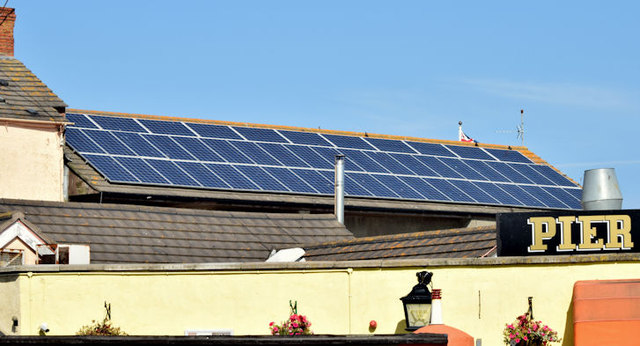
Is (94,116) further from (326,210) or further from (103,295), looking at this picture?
(103,295)

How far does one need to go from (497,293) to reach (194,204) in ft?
55.4

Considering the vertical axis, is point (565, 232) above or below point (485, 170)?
below

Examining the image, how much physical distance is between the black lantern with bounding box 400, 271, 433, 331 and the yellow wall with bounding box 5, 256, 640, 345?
40.2 inches

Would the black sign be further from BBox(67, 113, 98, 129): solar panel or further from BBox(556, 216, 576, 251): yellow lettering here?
BBox(67, 113, 98, 129): solar panel

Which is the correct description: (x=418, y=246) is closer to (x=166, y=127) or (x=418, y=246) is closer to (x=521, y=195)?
(x=166, y=127)

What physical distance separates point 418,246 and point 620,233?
7108 mm

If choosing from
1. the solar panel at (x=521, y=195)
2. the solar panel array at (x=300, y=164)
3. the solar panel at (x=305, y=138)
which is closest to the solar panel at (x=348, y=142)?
the solar panel array at (x=300, y=164)

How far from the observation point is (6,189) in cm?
3559

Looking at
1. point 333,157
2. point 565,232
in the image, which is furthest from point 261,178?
point 565,232

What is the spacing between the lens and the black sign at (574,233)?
71.0ft

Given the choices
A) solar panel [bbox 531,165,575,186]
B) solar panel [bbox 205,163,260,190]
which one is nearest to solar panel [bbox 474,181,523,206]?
solar panel [bbox 531,165,575,186]

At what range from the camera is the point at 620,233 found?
71.1 feet

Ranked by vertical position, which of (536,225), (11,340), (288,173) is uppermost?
(288,173)

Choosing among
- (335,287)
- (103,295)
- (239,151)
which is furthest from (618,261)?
(239,151)
